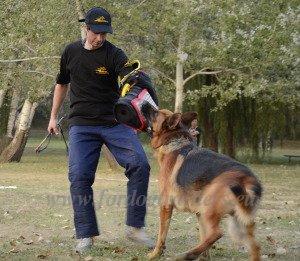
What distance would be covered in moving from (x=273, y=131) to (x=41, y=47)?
35.7ft

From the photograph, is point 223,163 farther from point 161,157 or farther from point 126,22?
point 126,22

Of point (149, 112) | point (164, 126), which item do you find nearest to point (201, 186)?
point (164, 126)

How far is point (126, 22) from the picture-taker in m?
22.3

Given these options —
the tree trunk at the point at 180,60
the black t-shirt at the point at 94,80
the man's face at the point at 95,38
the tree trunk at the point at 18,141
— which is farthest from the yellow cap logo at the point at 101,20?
the tree trunk at the point at 18,141

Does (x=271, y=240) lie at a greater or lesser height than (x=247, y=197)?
lesser

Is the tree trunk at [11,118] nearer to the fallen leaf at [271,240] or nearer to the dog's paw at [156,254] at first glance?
the fallen leaf at [271,240]

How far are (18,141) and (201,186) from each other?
25105mm

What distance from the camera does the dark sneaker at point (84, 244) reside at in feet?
26.3

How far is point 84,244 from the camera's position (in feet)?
26.6

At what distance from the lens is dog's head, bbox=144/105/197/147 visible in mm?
7656

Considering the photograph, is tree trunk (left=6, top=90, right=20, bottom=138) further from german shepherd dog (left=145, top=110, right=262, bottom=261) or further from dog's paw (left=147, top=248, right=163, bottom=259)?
dog's paw (left=147, top=248, right=163, bottom=259)

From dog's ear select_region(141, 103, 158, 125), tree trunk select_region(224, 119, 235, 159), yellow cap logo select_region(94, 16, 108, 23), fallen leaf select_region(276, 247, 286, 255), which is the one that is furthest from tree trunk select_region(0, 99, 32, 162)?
dog's ear select_region(141, 103, 158, 125)

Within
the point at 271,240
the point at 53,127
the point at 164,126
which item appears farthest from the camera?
the point at 271,240

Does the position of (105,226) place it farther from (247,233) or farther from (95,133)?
(247,233)
